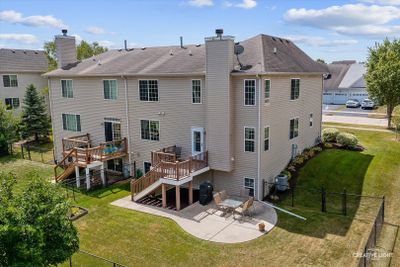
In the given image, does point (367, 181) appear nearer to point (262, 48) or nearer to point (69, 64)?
point (262, 48)

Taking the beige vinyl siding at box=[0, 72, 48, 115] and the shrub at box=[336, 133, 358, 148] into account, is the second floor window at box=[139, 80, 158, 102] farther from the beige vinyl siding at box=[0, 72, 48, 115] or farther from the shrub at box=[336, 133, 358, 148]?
the beige vinyl siding at box=[0, 72, 48, 115]

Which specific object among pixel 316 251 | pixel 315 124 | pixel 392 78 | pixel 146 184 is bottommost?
pixel 316 251

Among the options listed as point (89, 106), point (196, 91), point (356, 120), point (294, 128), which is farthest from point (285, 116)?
point (356, 120)

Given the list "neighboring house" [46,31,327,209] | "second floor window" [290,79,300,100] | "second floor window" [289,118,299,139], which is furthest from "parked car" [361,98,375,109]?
"second floor window" [290,79,300,100]

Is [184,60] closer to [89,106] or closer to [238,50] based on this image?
[238,50]

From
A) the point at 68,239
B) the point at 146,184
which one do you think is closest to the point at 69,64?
the point at 146,184
